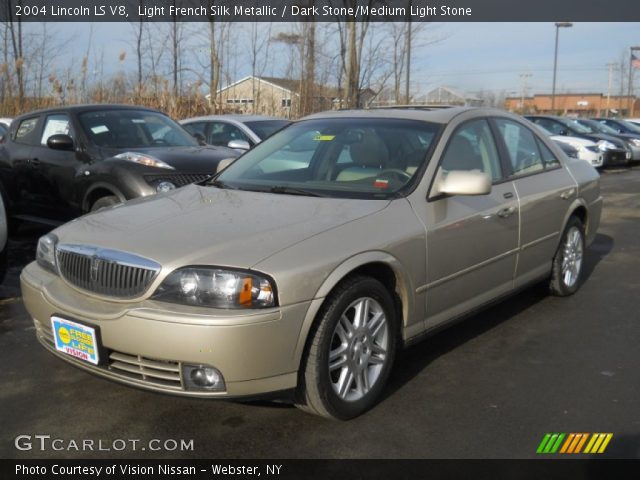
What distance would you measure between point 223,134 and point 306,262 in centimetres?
758

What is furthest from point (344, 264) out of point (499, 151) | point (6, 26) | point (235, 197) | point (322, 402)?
point (6, 26)

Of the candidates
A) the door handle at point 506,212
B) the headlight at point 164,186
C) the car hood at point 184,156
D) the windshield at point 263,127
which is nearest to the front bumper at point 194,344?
the door handle at point 506,212

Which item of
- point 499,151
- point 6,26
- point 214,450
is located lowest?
point 214,450

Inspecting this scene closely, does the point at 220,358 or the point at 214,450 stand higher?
the point at 220,358

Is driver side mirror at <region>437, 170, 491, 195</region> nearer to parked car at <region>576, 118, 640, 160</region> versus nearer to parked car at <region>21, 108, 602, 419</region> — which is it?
parked car at <region>21, 108, 602, 419</region>

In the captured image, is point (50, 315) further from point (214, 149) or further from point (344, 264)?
point (214, 149)

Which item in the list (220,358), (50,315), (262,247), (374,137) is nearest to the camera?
(220,358)

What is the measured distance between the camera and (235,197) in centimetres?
378

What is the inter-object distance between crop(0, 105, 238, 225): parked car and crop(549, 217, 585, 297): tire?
3355 millimetres

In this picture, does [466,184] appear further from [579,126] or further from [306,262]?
[579,126]

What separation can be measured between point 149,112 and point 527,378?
556cm

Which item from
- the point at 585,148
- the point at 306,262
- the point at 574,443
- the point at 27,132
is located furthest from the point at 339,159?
the point at 585,148

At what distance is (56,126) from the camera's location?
286 inches

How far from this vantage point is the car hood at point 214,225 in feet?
9.55
